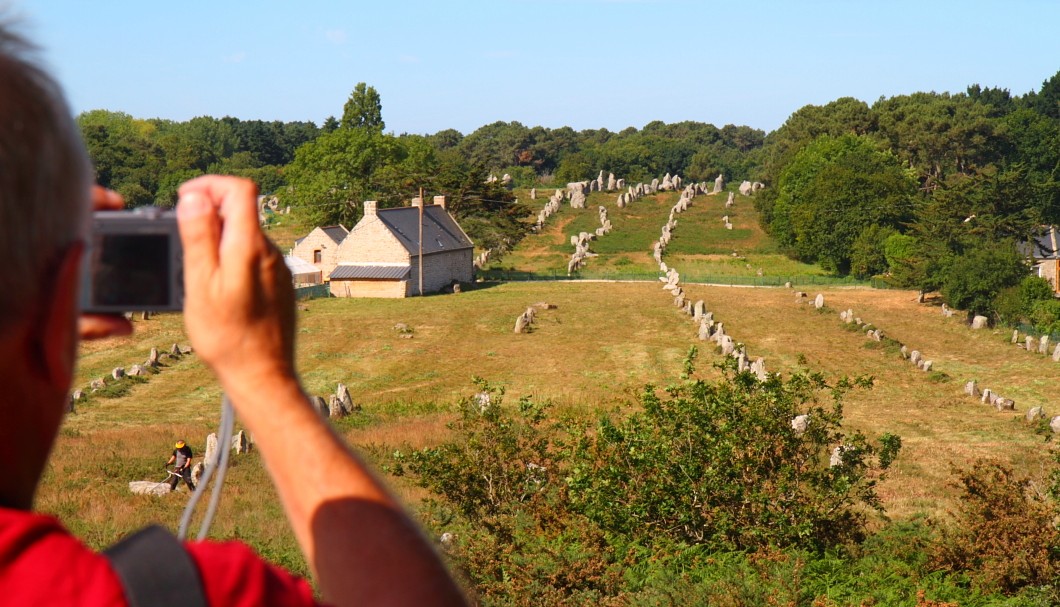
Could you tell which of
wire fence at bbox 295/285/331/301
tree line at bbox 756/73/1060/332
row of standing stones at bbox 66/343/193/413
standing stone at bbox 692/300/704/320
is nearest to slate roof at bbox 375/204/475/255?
wire fence at bbox 295/285/331/301

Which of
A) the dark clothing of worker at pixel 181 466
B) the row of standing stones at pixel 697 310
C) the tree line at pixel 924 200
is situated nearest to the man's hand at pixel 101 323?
the row of standing stones at pixel 697 310

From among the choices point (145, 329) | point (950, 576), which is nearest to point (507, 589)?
point (950, 576)

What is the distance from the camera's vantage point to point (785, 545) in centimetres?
1348

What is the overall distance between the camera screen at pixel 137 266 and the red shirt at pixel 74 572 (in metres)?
0.56

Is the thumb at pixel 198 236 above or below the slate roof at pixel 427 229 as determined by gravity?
above

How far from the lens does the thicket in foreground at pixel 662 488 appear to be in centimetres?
1285

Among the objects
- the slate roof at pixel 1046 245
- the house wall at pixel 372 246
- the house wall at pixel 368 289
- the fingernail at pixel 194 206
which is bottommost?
the house wall at pixel 368 289

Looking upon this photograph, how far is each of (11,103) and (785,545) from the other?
13283 mm

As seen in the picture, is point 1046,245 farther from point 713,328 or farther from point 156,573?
point 156,573

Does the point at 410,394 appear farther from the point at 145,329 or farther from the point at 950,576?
the point at 950,576

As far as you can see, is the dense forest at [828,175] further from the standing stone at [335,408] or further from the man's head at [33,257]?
the man's head at [33,257]

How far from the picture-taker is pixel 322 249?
169 feet

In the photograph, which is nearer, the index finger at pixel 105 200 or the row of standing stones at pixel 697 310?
the index finger at pixel 105 200

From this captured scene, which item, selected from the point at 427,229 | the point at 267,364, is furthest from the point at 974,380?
the point at 267,364
